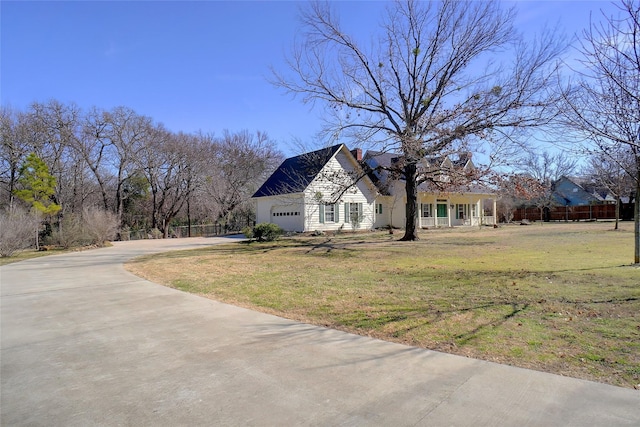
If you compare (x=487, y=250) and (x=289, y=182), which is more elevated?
(x=289, y=182)

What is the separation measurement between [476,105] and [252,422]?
57.8 ft

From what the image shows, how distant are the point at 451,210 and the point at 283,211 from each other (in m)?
16.1

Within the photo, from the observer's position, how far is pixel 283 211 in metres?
30.2

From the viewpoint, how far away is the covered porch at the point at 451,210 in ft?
108

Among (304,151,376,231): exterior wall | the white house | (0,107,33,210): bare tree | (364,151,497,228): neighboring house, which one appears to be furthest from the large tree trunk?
(0,107,33,210): bare tree

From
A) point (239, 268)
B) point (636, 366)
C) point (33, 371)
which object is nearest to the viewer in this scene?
point (636, 366)

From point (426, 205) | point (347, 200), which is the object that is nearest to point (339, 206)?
point (347, 200)

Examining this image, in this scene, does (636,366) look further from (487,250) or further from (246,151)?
(246,151)

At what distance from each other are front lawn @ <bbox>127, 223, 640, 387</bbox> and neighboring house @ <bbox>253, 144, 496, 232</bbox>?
11598mm

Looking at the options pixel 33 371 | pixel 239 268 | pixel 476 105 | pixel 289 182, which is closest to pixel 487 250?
pixel 476 105

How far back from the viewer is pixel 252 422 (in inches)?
118

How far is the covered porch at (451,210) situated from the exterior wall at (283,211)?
10904 millimetres

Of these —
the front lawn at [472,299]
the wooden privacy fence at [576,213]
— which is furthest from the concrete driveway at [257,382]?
the wooden privacy fence at [576,213]

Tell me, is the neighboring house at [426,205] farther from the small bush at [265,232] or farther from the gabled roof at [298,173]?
the small bush at [265,232]
